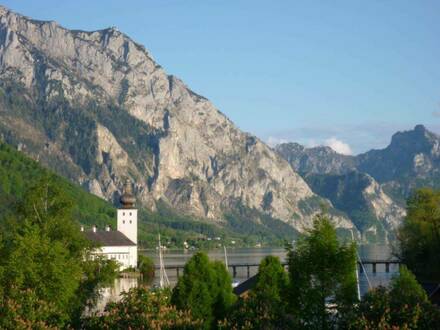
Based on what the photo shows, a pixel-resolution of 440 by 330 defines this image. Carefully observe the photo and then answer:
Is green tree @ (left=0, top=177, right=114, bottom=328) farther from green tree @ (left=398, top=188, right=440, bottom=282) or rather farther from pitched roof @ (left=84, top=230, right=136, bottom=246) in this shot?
pitched roof @ (left=84, top=230, right=136, bottom=246)

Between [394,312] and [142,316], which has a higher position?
[394,312]

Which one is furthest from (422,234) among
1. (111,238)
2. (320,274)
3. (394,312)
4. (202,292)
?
(394,312)

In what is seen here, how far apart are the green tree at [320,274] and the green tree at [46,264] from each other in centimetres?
1479

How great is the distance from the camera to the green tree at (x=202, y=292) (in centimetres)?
5938

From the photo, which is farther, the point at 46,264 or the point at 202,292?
the point at 46,264

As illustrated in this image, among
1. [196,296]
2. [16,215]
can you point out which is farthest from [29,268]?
[16,215]

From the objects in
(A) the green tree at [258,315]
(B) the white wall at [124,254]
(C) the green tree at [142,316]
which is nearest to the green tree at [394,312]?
(A) the green tree at [258,315]

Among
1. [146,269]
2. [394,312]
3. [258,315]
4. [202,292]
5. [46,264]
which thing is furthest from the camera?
[146,269]

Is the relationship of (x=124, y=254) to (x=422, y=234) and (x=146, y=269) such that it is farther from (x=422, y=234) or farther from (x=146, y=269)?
(x=422, y=234)

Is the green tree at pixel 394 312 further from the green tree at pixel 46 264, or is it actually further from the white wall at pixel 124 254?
the white wall at pixel 124 254

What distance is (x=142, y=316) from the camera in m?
42.6

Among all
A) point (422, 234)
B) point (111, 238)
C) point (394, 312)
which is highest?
point (111, 238)

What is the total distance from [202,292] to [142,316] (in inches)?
703

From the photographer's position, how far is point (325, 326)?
45.6 metres
